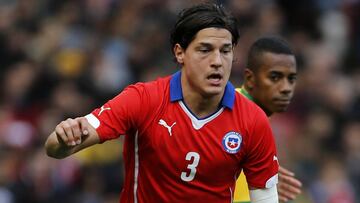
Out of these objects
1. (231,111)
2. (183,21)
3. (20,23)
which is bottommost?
(231,111)

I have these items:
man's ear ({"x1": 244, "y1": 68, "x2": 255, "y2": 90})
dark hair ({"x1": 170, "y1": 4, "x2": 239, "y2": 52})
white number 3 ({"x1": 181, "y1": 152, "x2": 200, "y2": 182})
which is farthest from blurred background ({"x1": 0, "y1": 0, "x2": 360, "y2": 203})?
dark hair ({"x1": 170, "y1": 4, "x2": 239, "y2": 52})

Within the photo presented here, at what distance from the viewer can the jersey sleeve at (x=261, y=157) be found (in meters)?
6.61

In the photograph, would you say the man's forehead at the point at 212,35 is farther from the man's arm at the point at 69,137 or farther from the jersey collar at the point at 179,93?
the man's arm at the point at 69,137

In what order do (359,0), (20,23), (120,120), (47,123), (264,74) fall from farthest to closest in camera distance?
(359,0), (20,23), (47,123), (264,74), (120,120)

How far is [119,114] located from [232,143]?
27.5 inches

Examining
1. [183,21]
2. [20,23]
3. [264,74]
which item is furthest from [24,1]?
[183,21]

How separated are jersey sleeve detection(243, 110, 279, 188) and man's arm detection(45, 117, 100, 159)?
0.98 m

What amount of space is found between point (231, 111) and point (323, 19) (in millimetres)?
8954

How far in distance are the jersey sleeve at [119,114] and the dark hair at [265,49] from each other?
1.61 metres

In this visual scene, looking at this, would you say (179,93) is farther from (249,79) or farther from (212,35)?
(249,79)

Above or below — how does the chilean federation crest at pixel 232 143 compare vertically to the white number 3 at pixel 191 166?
above

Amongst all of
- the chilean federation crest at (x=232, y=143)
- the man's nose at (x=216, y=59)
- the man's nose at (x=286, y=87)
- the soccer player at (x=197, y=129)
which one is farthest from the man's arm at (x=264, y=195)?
the man's nose at (x=286, y=87)

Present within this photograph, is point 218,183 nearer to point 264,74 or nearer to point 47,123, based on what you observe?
point 264,74

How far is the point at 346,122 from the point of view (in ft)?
43.8
